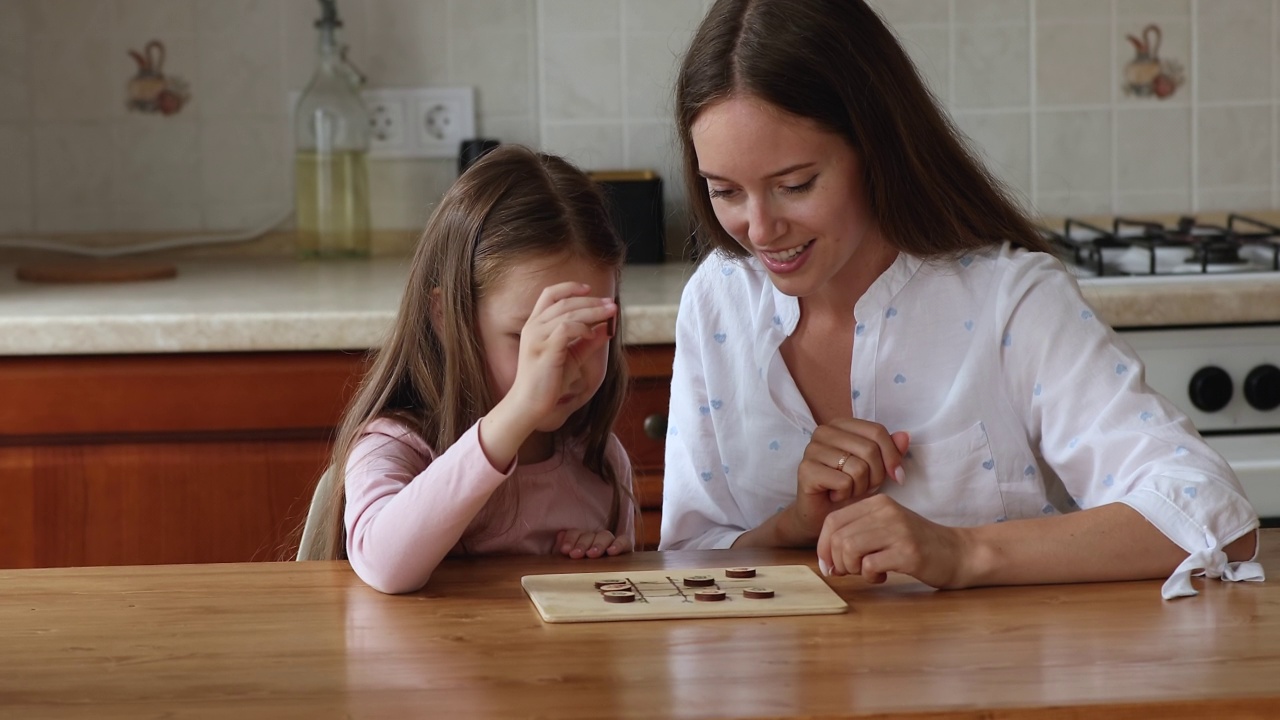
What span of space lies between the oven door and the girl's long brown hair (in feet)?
2.35

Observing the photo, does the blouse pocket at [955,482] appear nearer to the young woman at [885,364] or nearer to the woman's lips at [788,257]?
the young woman at [885,364]

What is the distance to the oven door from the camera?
188 cm

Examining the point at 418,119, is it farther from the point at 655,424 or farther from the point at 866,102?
the point at 866,102

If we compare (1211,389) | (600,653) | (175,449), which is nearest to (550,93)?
(175,449)

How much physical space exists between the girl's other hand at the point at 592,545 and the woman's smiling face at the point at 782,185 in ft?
0.90

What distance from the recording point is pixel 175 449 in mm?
1876

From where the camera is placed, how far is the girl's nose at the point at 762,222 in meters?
1.21

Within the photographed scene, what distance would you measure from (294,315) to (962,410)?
2.99ft

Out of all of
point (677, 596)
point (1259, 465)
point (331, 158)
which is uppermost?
point (331, 158)

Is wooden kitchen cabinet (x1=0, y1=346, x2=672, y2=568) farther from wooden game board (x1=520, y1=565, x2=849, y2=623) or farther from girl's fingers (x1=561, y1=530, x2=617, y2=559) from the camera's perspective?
wooden game board (x1=520, y1=565, x2=849, y2=623)

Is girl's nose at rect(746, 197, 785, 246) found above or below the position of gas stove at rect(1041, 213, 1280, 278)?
above

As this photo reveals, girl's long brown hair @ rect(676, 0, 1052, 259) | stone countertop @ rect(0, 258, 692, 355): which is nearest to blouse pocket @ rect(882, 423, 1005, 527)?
girl's long brown hair @ rect(676, 0, 1052, 259)

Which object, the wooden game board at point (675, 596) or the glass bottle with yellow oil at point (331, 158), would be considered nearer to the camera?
the wooden game board at point (675, 596)

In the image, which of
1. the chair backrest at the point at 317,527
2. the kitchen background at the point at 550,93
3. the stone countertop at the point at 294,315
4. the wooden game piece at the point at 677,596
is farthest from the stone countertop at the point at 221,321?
the wooden game piece at the point at 677,596
